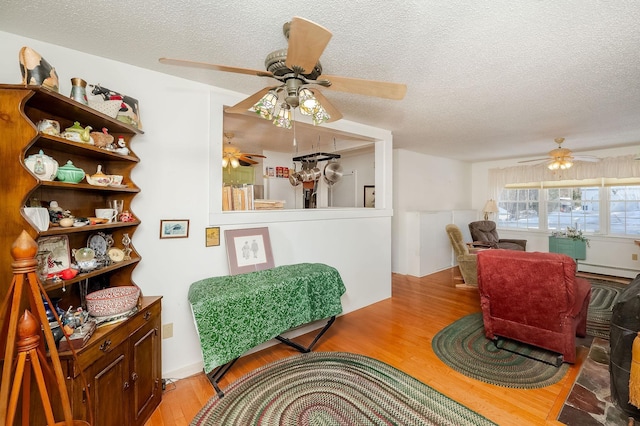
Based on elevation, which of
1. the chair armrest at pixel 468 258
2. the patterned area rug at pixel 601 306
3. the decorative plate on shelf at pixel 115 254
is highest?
the decorative plate on shelf at pixel 115 254

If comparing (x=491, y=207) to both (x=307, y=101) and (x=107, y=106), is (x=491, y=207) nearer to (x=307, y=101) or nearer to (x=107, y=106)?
(x=307, y=101)

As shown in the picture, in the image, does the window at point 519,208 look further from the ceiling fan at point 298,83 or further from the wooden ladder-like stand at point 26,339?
the wooden ladder-like stand at point 26,339

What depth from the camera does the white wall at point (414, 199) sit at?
Answer: 5.28 m

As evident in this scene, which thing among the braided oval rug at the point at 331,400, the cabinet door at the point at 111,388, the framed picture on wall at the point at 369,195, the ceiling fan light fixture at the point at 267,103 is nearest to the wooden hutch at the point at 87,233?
the cabinet door at the point at 111,388

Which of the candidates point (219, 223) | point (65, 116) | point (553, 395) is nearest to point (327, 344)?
point (219, 223)

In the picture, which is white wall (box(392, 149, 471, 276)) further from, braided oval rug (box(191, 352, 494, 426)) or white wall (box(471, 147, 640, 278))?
braided oval rug (box(191, 352, 494, 426))

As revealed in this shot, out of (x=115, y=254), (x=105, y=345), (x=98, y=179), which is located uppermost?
(x=98, y=179)

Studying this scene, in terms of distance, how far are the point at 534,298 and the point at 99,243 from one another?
3353 millimetres

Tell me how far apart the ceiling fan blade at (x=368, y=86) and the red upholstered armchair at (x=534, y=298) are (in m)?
1.89

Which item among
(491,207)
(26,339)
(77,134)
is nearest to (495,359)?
(26,339)

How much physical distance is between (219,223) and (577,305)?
315 cm

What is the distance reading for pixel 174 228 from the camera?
7.44 ft

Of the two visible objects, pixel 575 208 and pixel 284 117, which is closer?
pixel 284 117

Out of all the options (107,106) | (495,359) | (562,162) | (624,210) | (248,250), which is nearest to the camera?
(107,106)
